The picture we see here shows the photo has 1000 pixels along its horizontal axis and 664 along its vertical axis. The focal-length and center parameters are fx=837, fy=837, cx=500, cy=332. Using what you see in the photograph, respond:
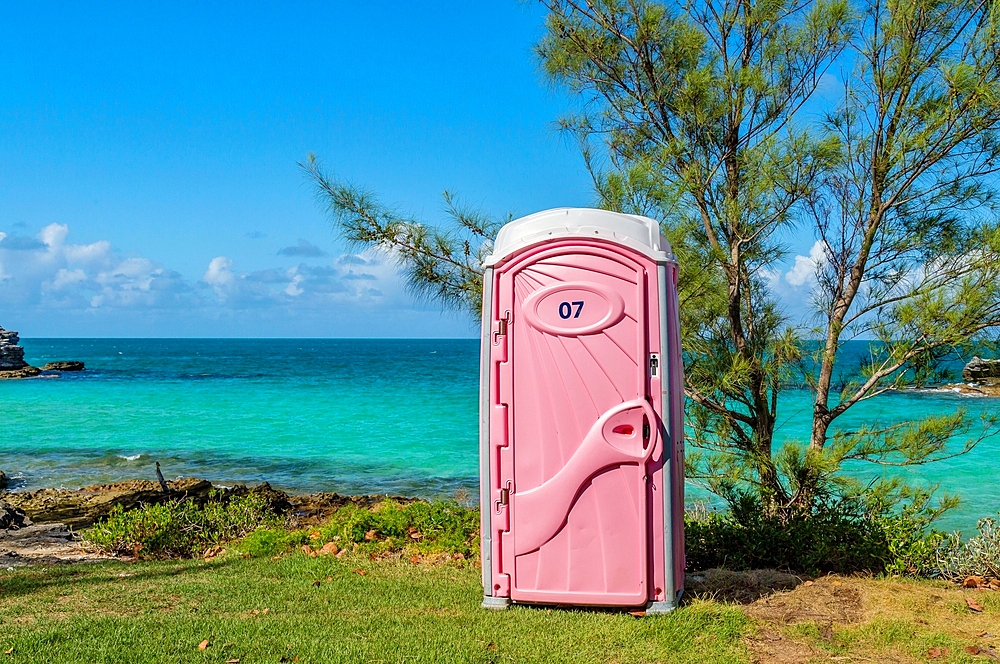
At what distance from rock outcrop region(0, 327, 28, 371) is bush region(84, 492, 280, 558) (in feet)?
162

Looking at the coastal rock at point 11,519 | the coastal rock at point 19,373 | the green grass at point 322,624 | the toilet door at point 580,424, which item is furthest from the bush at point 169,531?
the coastal rock at point 19,373

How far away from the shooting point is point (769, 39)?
24.2 ft

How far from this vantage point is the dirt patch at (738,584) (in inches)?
214

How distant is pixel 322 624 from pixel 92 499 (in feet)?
32.7

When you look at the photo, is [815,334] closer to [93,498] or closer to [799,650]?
[799,650]

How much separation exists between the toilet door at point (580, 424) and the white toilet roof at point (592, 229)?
0.27ft

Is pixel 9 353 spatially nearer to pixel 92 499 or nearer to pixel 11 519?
pixel 92 499

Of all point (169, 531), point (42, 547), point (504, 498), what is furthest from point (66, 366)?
point (504, 498)

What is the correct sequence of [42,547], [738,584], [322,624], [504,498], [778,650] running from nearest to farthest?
[778,650]
[322,624]
[504,498]
[738,584]
[42,547]

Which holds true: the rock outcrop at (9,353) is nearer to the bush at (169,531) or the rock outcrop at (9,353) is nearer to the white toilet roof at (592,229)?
the bush at (169,531)

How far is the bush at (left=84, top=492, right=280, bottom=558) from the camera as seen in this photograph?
764cm

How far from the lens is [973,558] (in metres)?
6.44

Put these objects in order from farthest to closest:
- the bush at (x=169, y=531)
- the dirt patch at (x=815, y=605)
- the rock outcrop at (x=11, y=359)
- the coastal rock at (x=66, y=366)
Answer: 1. the coastal rock at (x=66, y=366)
2. the rock outcrop at (x=11, y=359)
3. the bush at (x=169, y=531)
4. the dirt patch at (x=815, y=605)

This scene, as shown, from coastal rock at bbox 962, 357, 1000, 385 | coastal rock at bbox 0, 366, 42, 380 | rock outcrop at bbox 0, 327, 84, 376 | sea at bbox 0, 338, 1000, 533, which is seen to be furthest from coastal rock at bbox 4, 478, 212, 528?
rock outcrop at bbox 0, 327, 84, 376
